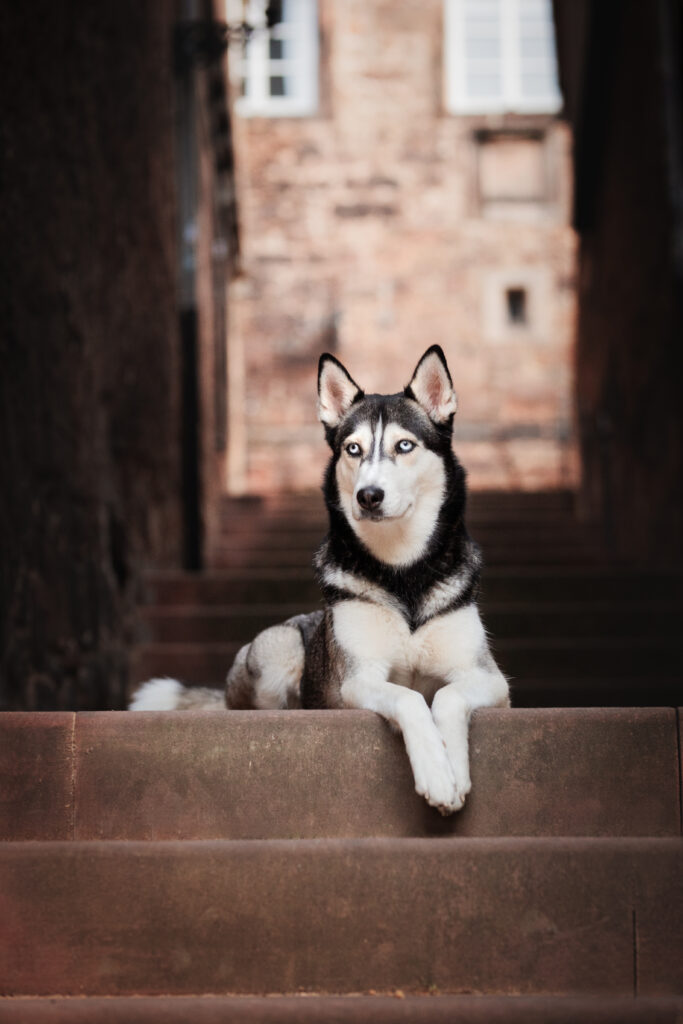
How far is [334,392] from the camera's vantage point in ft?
10.8

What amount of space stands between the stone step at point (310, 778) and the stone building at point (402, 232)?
12.9m

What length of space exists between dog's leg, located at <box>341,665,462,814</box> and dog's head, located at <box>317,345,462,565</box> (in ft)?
1.69

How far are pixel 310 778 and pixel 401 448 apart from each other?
3.06 feet

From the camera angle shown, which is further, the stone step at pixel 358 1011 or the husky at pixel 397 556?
the husky at pixel 397 556

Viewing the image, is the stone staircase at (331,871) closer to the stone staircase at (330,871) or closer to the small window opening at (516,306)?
the stone staircase at (330,871)

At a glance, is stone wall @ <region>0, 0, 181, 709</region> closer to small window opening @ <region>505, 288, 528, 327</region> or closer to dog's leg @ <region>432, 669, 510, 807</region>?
dog's leg @ <region>432, 669, 510, 807</region>

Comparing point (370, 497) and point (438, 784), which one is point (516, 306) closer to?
point (370, 497)

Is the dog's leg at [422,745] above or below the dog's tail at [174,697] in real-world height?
above

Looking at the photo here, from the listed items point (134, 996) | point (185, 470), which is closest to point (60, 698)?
point (134, 996)

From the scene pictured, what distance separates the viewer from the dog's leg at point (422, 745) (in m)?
2.51

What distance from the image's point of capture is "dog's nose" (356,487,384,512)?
284 centimetres

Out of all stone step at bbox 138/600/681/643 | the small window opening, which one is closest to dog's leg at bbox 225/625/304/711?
stone step at bbox 138/600/681/643

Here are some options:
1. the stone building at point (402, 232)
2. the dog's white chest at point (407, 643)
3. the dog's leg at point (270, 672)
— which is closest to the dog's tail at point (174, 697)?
the dog's leg at point (270, 672)

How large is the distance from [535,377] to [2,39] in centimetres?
1246
